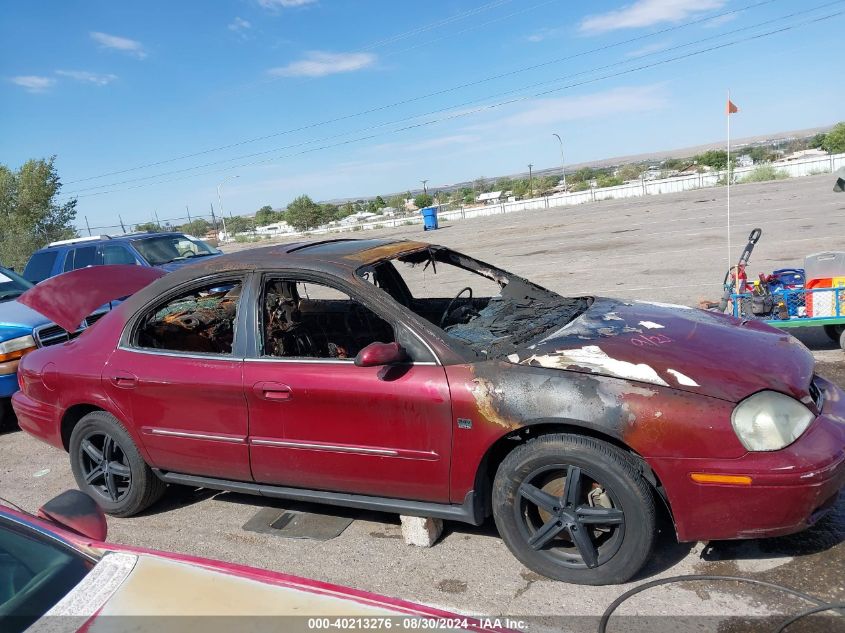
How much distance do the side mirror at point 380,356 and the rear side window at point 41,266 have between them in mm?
9919

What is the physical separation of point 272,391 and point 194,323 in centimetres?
154

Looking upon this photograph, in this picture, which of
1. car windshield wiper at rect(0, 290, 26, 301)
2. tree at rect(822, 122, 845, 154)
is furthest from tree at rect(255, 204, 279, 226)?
car windshield wiper at rect(0, 290, 26, 301)

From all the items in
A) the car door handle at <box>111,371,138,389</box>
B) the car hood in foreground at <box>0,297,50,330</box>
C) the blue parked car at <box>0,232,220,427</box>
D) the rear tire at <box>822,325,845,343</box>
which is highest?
the blue parked car at <box>0,232,220,427</box>

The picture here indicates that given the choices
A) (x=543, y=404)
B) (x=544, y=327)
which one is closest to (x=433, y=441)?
(x=543, y=404)

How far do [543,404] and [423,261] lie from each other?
1813 mm

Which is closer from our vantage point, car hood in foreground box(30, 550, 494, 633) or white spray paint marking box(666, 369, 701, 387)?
car hood in foreground box(30, 550, 494, 633)

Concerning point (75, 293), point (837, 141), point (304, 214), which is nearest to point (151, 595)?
point (75, 293)

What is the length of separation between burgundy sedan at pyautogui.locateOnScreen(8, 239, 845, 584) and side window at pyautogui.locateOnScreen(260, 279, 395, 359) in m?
0.02

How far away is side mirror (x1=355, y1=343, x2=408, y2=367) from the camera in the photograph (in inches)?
129

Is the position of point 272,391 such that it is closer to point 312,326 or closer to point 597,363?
point 312,326

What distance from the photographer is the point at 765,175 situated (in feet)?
121

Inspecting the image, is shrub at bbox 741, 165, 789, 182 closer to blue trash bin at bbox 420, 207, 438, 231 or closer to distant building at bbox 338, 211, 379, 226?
blue trash bin at bbox 420, 207, 438, 231

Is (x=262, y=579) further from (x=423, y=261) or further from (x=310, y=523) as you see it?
(x=423, y=261)

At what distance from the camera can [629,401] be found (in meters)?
2.93
